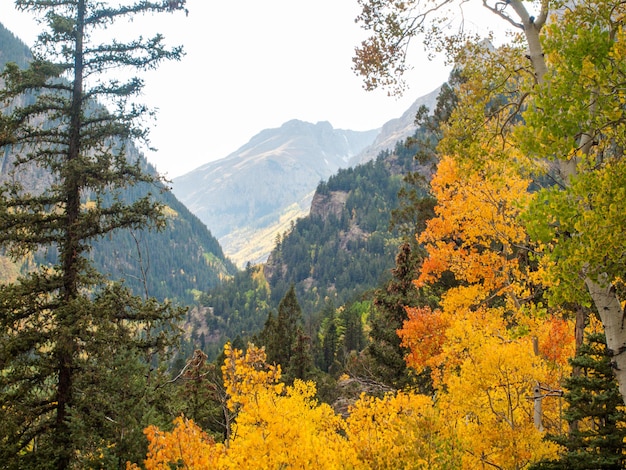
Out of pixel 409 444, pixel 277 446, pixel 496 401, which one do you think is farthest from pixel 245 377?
pixel 496 401

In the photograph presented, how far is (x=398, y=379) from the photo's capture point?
848 inches

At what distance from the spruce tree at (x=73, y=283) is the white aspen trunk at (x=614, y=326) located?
29.0 ft

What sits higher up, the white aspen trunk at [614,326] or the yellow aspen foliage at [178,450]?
the white aspen trunk at [614,326]

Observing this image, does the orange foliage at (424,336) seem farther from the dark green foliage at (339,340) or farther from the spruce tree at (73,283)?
the dark green foliage at (339,340)

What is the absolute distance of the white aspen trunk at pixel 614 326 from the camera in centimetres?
559

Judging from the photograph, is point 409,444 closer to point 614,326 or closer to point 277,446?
point 277,446

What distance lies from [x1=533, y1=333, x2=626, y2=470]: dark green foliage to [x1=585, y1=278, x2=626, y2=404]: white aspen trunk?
4115 mm

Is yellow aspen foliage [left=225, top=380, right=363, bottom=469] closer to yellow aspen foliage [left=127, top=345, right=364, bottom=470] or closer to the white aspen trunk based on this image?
yellow aspen foliage [left=127, top=345, right=364, bottom=470]

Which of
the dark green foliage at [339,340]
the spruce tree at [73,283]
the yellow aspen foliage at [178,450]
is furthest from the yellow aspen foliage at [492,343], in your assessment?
the dark green foliage at [339,340]

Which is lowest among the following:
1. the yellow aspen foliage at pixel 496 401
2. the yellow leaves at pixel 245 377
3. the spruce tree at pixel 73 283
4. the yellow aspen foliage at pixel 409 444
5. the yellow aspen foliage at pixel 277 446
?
the yellow aspen foliage at pixel 496 401

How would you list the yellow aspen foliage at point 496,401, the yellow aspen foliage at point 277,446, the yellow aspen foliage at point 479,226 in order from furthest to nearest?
1. the yellow aspen foliage at point 479,226
2. the yellow aspen foliage at point 496,401
3. the yellow aspen foliage at point 277,446

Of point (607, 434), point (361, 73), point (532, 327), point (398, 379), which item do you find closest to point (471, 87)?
point (361, 73)

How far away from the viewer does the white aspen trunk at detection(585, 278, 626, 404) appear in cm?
559

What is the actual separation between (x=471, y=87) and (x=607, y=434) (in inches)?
301
